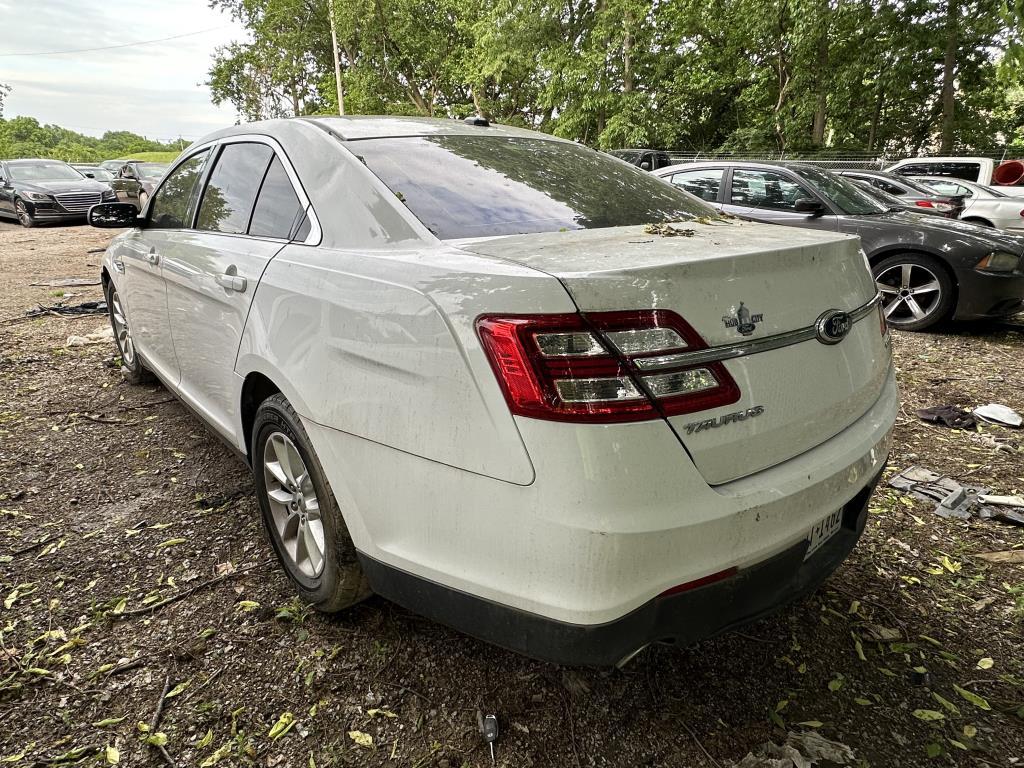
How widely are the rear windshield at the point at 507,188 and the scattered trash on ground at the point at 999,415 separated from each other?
8.56 ft

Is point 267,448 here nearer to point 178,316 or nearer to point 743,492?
point 178,316

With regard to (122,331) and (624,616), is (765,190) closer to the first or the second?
(122,331)

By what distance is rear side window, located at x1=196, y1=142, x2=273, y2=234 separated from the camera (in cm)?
252

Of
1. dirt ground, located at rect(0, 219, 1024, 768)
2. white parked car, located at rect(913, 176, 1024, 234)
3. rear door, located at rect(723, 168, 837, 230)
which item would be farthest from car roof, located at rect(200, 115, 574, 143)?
white parked car, located at rect(913, 176, 1024, 234)

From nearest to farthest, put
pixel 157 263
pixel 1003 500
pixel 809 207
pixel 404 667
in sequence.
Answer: pixel 404 667
pixel 1003 500
pixel 157 263
pixel 809 207

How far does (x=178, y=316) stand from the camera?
292cm

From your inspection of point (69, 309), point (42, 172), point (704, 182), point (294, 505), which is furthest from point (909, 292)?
point (42, 172)

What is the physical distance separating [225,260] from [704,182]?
584cm

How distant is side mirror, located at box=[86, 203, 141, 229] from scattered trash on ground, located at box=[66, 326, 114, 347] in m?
1.93

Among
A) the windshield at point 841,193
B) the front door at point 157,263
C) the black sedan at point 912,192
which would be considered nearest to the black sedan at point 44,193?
the front door at point 157,263

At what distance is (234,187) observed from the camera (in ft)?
8.93

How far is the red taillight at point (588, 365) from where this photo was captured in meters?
1.29

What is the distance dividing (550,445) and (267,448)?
1329 mm

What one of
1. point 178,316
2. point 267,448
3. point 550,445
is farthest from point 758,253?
point 178,316
